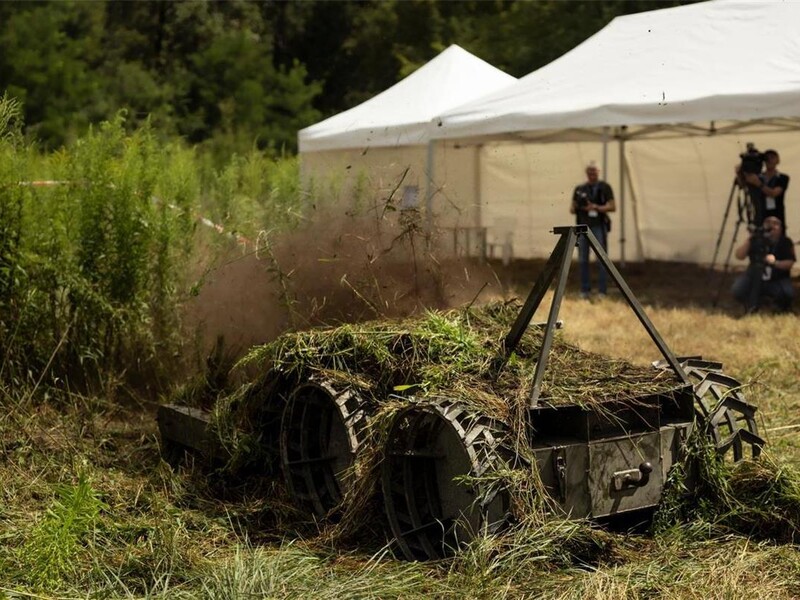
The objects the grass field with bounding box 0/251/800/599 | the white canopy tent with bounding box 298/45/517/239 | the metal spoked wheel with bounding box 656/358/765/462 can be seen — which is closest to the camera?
the grass field with bounding box 0/251/800/599

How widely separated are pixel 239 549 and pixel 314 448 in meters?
0.93

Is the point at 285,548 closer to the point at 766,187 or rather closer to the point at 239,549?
the point at 239,549

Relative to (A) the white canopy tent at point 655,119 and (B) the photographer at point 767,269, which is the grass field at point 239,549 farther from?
(B) the photographer at point 767,269

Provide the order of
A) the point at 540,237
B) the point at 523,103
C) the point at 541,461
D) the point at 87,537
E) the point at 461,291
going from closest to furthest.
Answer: the point at 541,461, the point at 87,537, the point at 461,291, the point at 523,103, the point at 540,237

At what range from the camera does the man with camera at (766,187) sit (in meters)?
12.4

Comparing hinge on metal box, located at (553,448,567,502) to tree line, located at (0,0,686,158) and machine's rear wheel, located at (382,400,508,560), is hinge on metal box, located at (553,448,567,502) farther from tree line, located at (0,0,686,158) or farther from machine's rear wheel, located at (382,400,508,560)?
tree line, located at (0,0,686,158)

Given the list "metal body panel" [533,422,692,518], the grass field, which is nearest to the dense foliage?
the grass field

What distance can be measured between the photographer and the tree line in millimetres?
14413

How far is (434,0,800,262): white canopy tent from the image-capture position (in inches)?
451

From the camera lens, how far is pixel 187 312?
7.38 m

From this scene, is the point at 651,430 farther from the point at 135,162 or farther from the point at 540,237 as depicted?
the point at 540,237

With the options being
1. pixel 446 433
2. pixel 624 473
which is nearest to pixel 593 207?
pixel 624 473

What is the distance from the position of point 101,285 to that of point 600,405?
3.80m

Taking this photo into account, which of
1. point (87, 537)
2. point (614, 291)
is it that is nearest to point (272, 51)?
point (614, 291)
